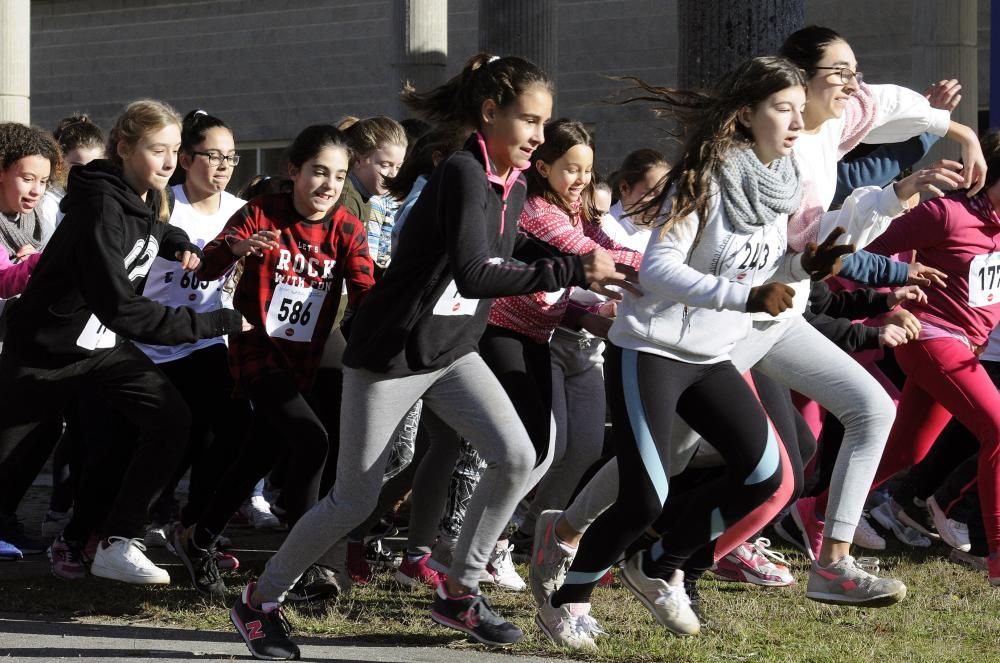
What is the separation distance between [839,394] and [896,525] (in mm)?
2376

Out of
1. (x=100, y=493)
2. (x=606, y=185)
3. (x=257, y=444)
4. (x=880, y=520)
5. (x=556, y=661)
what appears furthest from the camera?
(x=880, y=520)

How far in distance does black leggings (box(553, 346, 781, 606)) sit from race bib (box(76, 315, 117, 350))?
1.88m

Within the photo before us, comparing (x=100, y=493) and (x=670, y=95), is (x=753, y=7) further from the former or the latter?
(x=100, y=493)

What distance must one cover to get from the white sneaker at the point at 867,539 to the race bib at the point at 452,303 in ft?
8.96

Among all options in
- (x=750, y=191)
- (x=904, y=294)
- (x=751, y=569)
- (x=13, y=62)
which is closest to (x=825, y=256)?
(x=750, y=191)

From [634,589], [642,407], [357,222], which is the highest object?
[357,222]

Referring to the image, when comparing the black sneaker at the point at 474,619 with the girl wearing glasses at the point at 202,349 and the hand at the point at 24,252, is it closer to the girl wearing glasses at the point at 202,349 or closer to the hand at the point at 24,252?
the girl wearing glasses at the point at 202,349

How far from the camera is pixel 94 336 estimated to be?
18.4ft

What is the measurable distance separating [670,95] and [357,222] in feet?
4.08

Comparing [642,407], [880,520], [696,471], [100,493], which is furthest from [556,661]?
[880,520]

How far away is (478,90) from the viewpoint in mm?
4770

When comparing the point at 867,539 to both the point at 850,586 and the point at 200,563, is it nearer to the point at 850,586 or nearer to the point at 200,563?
the point at 850,586

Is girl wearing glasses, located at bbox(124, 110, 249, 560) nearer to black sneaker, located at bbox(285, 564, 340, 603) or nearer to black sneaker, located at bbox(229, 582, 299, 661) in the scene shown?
black sneaker, located at bbox(285, 564, 340, 603)

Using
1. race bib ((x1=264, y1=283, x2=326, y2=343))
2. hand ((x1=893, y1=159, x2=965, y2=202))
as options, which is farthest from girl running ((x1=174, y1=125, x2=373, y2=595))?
hand ((x1=893, y1=159, x2=965, y2=202))
